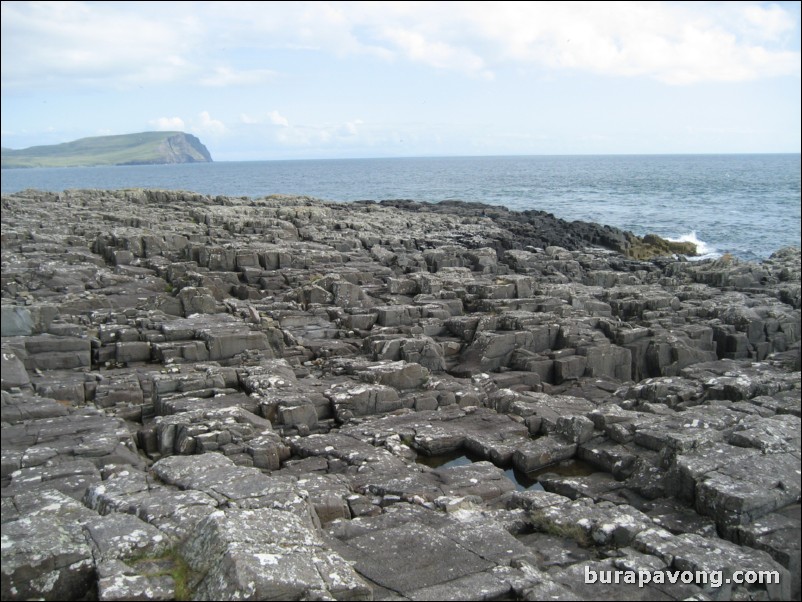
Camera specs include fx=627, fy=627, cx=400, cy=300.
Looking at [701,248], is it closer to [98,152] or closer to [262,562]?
[98,152]

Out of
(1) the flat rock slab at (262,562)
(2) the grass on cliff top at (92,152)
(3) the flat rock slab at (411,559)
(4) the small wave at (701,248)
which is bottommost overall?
(3) the flat rock slab at (411,559)

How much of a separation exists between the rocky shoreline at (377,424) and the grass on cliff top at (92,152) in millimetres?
3312

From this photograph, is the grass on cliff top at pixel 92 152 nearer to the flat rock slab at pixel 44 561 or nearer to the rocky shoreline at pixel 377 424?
the rocky shoreline at pixel 377 424

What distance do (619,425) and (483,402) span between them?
4113 mm

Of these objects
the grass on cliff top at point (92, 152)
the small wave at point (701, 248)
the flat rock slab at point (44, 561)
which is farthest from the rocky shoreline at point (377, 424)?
the small wave at point (701, 248)

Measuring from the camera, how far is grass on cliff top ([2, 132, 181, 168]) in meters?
13.6

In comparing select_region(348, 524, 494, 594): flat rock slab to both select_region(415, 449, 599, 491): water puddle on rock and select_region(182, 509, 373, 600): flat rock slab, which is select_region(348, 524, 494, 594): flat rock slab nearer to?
select_region(182, 509, 373, 600): flat rock slab

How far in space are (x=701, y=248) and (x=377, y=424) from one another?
143 feet

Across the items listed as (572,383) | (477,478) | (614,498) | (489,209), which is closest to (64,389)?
(477,478)

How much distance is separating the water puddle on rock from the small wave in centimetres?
3388

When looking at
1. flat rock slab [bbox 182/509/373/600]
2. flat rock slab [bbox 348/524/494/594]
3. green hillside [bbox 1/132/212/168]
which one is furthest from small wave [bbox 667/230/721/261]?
flat rock slab [bbox 182/509/373/600]

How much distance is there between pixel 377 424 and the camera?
15.2 m

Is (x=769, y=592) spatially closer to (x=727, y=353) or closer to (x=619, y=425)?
(x=619, y=425)

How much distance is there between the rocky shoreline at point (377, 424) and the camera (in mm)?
7773
